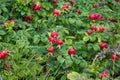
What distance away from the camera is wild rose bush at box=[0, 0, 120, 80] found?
293 centimetres

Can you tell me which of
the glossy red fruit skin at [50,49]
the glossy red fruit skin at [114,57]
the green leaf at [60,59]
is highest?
the glossy red fruit skin at [50,49]

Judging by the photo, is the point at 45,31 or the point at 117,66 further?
the point at 45,31

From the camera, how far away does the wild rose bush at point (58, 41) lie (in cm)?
293

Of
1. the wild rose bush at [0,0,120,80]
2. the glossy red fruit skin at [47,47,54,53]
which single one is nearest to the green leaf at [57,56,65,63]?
the wild rose bush at [0,0,120,80]

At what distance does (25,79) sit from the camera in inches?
120

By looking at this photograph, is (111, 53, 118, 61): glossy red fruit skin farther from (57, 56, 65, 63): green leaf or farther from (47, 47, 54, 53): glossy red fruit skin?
(47, 47, 54, 53): glossy red fruit skin

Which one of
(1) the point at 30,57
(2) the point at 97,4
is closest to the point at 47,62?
(1) the point at 30,57

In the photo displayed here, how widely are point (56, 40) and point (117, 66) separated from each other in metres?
0.68

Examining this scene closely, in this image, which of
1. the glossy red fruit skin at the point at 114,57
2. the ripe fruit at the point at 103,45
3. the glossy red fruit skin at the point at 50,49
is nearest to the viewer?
the glossy red fruit skin at the point at 50,49

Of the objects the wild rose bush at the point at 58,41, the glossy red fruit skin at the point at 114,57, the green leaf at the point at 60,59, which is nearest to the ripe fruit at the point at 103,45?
the wild rose bush at the point at 58,41

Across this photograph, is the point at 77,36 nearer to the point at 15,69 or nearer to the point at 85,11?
the point at 85,11

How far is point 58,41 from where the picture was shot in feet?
9.40

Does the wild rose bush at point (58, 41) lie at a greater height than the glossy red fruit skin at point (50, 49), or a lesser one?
lesser

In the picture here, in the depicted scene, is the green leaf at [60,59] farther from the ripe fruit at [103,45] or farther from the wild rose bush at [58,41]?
the ripe fruit at [103,45]
